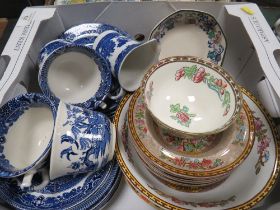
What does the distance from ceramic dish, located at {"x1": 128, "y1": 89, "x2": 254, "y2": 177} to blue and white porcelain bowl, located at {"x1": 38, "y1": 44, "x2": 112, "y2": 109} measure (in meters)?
0.13

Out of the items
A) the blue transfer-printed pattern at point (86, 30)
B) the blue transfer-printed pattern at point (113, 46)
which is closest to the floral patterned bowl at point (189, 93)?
the blue transfer-printed pattern at point (113, 46)

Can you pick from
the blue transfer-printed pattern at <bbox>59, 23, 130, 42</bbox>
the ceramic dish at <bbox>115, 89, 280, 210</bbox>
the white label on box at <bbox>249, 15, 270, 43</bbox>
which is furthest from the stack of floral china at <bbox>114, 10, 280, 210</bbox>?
the blue transfer-printed pattern at <bbox>59, 23, 130, 42</bbox>

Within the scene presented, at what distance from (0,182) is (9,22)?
26.4 inches

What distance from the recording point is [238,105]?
0.46 metres

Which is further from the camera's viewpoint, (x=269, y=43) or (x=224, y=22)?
(x=224, y=22)

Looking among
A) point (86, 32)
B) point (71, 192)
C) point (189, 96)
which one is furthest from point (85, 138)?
point (86, 32)

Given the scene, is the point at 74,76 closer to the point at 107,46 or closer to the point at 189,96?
the point at 107,46

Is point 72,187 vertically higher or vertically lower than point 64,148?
lower

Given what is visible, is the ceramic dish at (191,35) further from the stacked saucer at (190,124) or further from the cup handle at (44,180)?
the cup handle at (44,180)

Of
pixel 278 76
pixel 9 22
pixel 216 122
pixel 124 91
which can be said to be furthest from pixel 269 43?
pixel 9 22

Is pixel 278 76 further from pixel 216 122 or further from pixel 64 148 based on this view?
pixel 64 148

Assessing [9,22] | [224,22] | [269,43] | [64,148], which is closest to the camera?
[64,148]

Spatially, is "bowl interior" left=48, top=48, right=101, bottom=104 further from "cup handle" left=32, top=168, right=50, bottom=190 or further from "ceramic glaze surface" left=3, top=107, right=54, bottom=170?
"cup handle" left=32, top=168, right=50, bottom=190

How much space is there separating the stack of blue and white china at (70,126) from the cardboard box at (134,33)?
0.04 m
